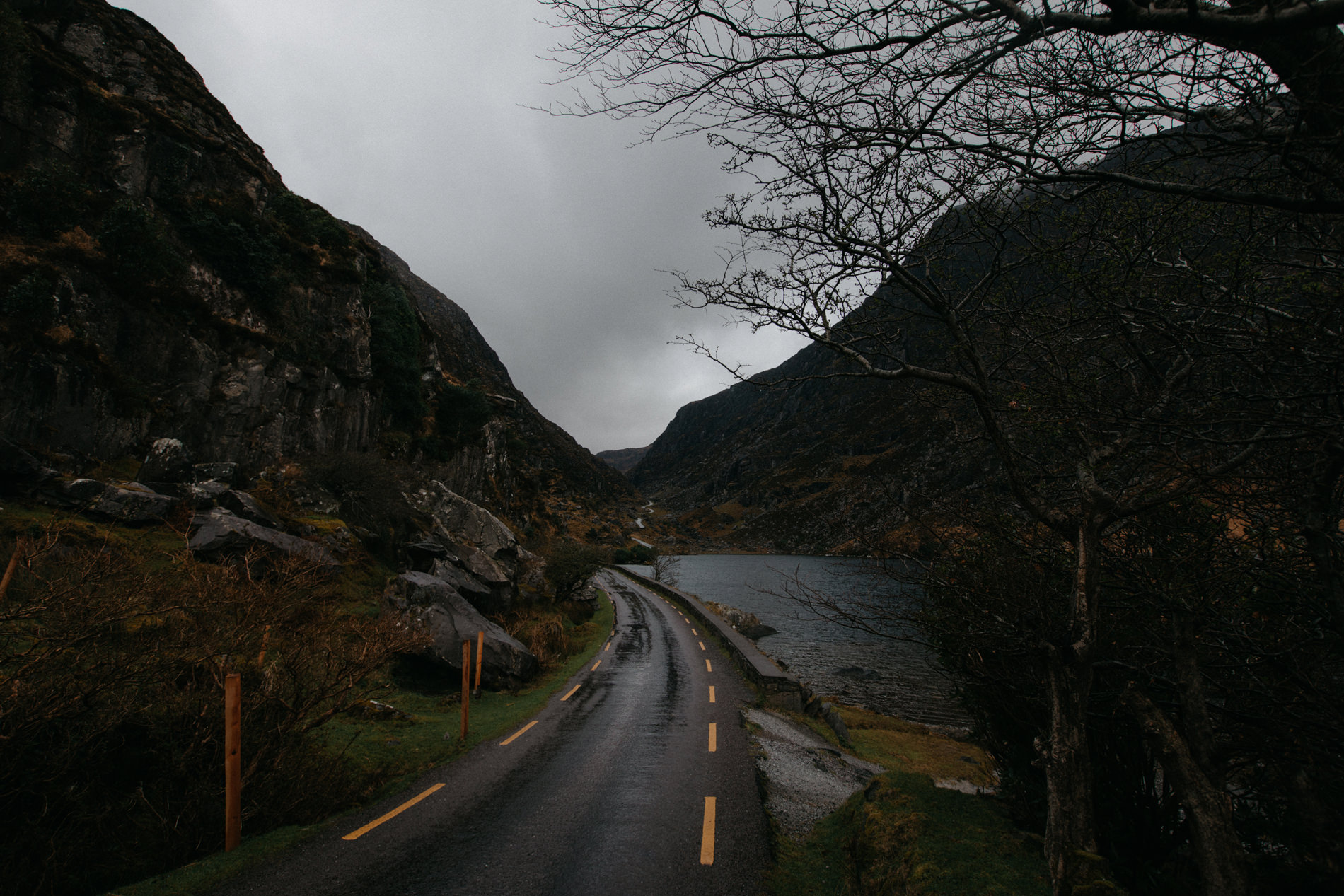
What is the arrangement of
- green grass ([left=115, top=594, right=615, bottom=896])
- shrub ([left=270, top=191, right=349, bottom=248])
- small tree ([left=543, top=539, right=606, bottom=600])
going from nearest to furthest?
1. green grass ([left=115, top=594, right=615, bottom=896])
2. shrub ([left=270, top=191, right=349, bottom=248])
3. small tree ([left=543, top=539, right=606, bottom=600])

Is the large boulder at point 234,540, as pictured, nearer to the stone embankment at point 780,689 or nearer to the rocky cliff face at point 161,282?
the rocky cliff face at point 161,282

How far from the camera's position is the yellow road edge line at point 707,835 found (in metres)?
6.29

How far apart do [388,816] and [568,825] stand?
7.71 ft

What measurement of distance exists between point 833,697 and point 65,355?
28.9 m

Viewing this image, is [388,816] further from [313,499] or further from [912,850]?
[313,499]

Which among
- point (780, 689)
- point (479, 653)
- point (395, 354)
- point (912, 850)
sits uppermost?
point (395, 354)

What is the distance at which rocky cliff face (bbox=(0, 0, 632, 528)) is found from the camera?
53.8 ft

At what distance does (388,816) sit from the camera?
6910 millimetres

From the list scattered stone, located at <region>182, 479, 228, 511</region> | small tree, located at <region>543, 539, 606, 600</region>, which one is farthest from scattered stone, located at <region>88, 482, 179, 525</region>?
small tree, located at <region>543, 539, 606, 600</region>

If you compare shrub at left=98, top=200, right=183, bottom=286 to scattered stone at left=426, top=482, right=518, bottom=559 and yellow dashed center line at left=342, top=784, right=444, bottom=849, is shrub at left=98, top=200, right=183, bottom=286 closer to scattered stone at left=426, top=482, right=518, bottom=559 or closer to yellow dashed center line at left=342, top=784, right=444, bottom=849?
scattered stone at left=426, top=482, right=518, bottom=559

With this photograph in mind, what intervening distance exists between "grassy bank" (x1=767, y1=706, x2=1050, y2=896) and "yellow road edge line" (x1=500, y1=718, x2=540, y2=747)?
5.85 metres

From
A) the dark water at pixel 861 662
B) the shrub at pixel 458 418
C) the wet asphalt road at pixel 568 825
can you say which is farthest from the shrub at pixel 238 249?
the dark water at pixel 861 662

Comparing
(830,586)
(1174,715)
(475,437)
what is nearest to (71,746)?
(1174,715)

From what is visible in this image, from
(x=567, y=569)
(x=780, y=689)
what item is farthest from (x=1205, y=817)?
(x=567, y=569)
